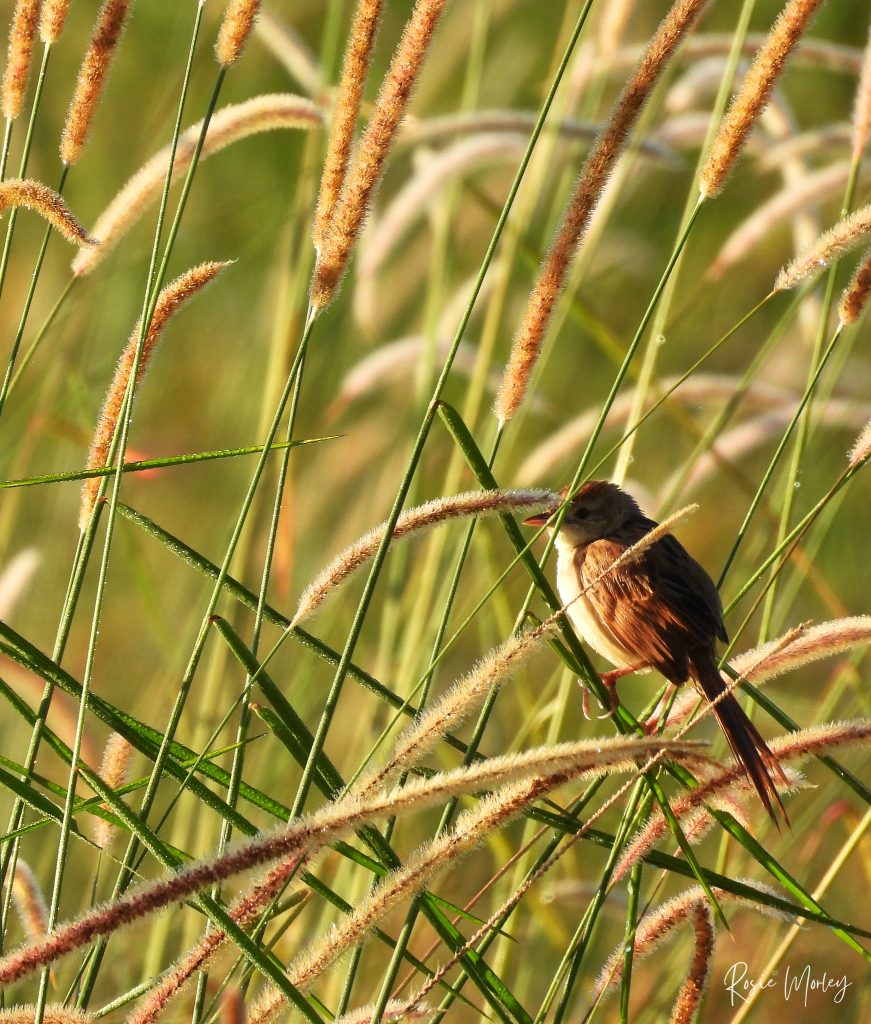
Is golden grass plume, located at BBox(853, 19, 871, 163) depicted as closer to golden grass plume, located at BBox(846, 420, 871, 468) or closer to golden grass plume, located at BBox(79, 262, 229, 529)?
golden grass plume, located at BBox(846, 420, 871, 468)

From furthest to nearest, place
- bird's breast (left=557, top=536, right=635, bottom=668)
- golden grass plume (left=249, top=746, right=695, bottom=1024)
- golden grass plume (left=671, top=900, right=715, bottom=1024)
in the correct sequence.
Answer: bird's breast (left=557, top=536, right=635, bottom=668), golden grass plume (left=671, top=900, right=715, bottom=1024), golden grass plume (left=249, top=746, right=695, bottom=1024)

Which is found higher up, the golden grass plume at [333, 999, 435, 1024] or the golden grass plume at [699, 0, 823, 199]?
the golden grass plume at [699, 0, 823, 199]

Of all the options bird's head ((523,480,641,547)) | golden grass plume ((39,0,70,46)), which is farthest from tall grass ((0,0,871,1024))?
bird's head ((523,480,641,547))

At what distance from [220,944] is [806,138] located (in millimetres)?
2579

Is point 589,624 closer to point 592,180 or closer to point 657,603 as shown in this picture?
point 657,603

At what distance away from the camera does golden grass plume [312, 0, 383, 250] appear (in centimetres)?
169

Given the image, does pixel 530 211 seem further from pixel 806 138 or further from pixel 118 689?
pixel 118 689

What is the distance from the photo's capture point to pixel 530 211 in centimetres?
304

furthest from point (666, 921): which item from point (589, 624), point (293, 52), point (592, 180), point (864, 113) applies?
point (293, 52)

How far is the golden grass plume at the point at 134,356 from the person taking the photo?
1.68m

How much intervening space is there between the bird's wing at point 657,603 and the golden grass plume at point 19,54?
1.66 m

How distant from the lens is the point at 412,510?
170cm

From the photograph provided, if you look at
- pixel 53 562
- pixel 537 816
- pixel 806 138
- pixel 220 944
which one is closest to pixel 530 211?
pixel 806 138

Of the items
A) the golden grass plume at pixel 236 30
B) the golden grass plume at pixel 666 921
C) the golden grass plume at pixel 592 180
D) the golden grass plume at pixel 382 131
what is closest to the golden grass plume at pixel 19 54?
the golden grass plume at pixel 236 30
